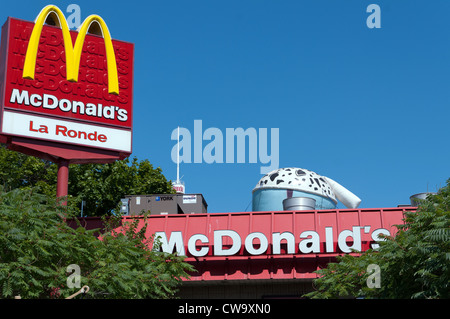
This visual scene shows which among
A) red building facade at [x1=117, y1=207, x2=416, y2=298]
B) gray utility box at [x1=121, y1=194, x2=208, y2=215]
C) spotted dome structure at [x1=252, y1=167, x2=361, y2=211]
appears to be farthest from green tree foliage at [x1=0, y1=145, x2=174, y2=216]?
red building facade at [x1=117, y1=207, x2=416, y2=298]

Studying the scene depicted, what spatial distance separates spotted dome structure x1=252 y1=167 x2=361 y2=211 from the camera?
4009 centimetres

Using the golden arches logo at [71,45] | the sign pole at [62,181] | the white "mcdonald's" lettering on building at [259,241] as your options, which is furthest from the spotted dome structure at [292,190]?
the sign pole at [62,181]

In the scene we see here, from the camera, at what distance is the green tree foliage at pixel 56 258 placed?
21516mm

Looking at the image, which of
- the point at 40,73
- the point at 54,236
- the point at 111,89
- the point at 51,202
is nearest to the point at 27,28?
the point at 40,73

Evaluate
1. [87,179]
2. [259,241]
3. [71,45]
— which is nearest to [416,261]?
[259,241]

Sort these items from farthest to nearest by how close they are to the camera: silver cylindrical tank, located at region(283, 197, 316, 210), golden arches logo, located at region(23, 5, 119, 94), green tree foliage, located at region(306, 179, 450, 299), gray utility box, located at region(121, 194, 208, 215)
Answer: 1. gray utility box, located at region(121, 194, 208, 215)
2. silver cylindrical tank, located at region(283, 197, 316, 210)
3. golden arches logo, located at region(23, 5, 119, 94)
4. green tree foliage, located at region(306, 179, 450, 299)

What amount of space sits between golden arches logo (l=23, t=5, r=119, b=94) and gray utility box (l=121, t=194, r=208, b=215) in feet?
31.9

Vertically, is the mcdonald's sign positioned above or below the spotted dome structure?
above

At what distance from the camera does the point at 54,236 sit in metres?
23.0

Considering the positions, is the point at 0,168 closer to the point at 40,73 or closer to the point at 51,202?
the point at 40,73

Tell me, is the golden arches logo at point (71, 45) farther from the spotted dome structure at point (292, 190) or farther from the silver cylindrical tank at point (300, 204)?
the spotted dome structure at point (292, 190)

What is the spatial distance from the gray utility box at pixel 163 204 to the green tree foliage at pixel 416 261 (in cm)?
1661

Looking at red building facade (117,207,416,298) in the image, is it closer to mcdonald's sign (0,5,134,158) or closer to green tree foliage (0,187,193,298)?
green tree foliage (0,187,193,298)

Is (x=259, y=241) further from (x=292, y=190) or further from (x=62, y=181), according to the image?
(x=62, y=181)
